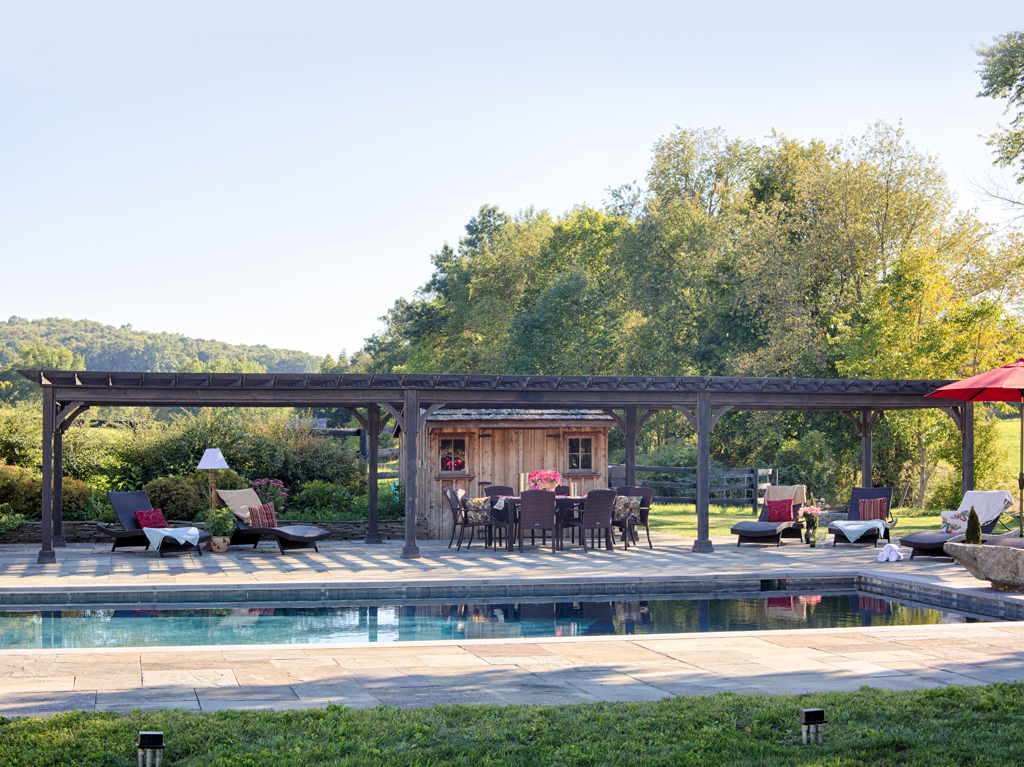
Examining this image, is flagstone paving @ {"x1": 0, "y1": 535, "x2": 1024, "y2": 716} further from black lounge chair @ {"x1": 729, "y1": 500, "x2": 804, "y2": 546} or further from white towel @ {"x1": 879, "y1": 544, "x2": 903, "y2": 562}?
black lounge chair @ {"x1": 729, "y1": 500, "x2": 804, "y2": 546}

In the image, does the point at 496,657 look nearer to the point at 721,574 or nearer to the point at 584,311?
the point at 721,574

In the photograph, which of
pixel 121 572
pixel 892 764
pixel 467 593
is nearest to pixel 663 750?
pixel 892 764

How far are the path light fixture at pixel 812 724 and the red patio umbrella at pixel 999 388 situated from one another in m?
8.89

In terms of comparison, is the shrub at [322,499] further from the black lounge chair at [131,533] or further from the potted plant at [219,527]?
the black lounge chair at [131,533]

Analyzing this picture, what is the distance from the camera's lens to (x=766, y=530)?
14.2 metres

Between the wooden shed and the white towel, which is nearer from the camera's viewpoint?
the white towel

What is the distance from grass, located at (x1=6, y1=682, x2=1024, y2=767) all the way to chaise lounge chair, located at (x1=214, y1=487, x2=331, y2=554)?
8667 mm

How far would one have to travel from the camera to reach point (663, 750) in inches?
164

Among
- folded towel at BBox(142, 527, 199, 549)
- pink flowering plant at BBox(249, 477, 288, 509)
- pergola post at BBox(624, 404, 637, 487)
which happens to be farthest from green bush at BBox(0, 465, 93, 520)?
pergola post at BBox(624, 404, 637, 487)

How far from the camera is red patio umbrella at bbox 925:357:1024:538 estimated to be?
38.7ft

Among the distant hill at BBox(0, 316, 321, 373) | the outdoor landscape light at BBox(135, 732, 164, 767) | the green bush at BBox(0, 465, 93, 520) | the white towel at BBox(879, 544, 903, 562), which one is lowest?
the white towel at BBox(879, 544, 903, 562)

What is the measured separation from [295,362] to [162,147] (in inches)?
3403

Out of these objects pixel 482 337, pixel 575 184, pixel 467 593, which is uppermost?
pixel 575 184

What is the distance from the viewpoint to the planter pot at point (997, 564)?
917 cm
